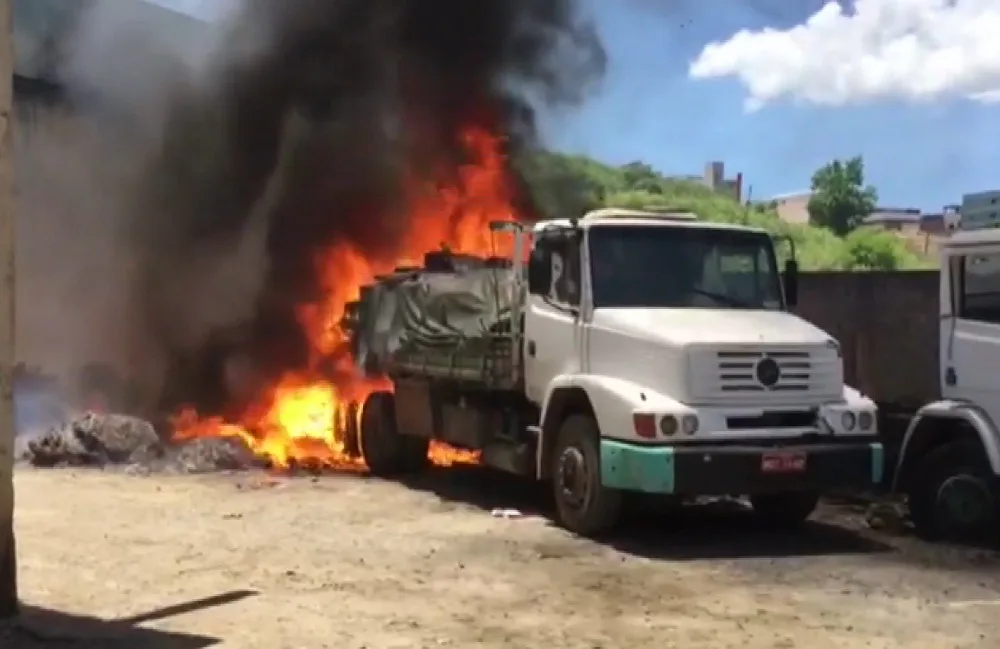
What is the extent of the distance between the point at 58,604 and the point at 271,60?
15.2 meters

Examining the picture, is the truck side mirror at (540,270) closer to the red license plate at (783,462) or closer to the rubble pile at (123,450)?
the red license plate at (783,462)

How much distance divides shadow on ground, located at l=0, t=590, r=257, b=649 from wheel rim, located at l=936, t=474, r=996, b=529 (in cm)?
599

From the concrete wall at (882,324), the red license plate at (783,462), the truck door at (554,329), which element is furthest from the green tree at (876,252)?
the red license plate at (783,462)

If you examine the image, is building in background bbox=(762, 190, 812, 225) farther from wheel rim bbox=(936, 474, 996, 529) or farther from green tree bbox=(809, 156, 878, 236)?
wheel rim bbox=(936, 474, 996, 529)

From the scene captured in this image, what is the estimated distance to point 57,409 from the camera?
66.9 ft

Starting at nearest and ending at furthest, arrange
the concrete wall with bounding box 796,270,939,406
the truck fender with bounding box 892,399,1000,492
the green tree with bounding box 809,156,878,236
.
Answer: the truck fender with bounding box 892,399,1000,492
the concrete wall with bounding box 796,270,939,406
the green tree with bounding box 809,156,878,236

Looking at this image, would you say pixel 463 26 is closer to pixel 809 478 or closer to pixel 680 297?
pixel 680 297

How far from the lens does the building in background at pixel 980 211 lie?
10.4 metres

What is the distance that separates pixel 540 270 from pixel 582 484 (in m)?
2.00

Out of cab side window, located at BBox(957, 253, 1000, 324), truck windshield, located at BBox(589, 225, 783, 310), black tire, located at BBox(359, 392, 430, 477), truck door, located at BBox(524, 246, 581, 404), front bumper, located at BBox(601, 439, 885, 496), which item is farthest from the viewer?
black tire, located at BBox(359, 392, 430, 477)

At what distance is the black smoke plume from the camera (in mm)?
20906

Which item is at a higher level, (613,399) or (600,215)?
(600,215)

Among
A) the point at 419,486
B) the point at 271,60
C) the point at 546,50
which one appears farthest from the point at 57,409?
the point at 546,50

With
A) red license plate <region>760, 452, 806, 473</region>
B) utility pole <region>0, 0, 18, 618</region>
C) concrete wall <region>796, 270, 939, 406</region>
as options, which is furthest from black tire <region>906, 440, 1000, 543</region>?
utility pole <region>0, 0, 18, 618</region>
